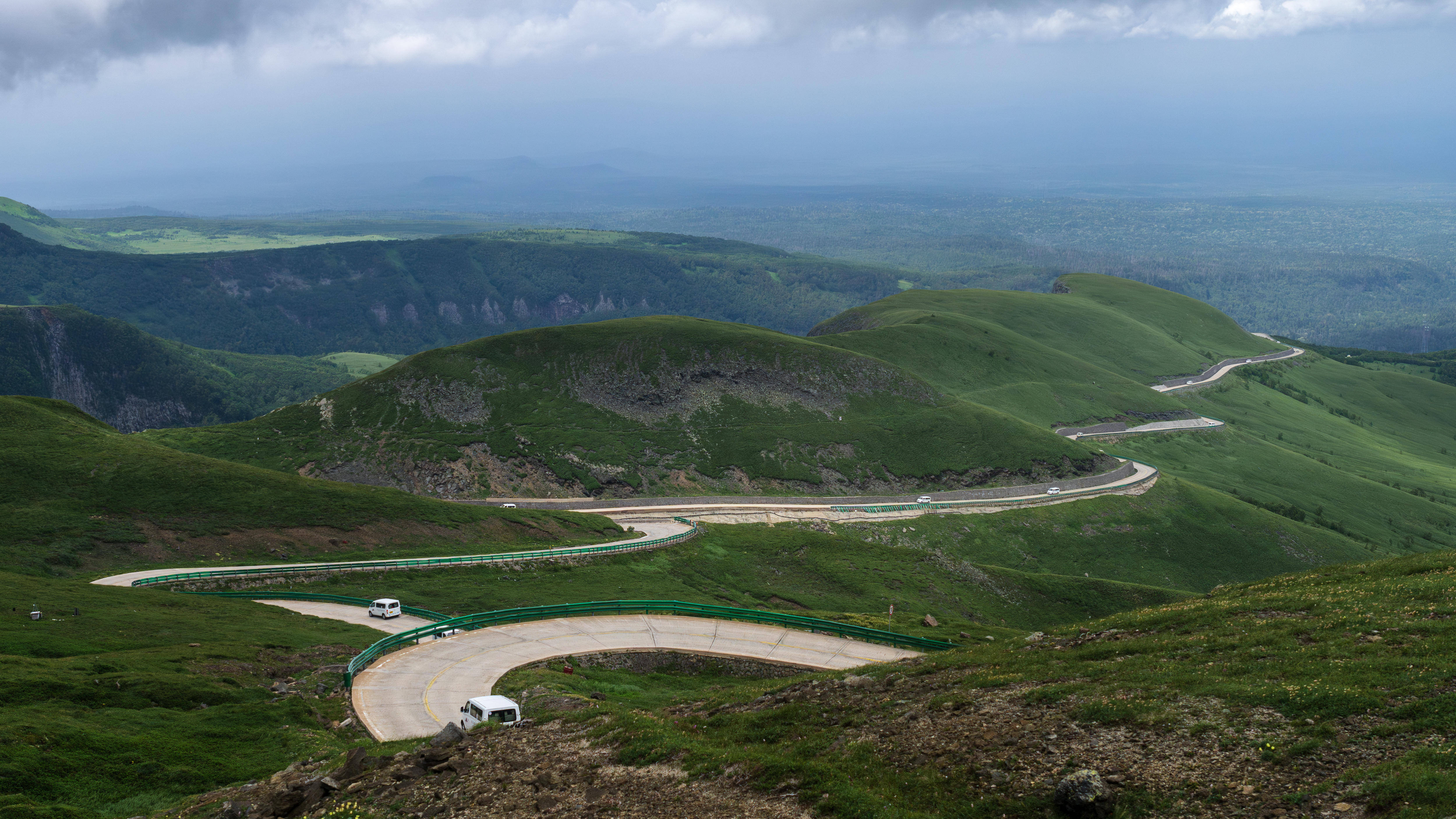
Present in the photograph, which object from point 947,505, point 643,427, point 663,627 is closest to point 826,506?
point 947,505

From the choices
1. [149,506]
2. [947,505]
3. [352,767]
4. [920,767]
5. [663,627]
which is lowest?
[947,505]

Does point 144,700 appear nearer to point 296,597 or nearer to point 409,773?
point 409,773

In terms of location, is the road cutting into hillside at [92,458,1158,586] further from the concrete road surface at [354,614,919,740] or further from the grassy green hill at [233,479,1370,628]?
the concrete road surface at [354,614,919,740]

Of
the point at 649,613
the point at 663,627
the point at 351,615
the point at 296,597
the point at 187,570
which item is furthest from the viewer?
the point at 187,570

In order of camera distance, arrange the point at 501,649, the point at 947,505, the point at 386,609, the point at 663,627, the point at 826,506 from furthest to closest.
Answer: the point at 947,505 → the point at 826,506 → the point at 386,609 → the point at 663,627 → the point at 501,649

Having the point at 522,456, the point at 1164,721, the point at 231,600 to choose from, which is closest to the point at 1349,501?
the point at 522,456

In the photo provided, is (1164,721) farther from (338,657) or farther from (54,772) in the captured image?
(338,657)

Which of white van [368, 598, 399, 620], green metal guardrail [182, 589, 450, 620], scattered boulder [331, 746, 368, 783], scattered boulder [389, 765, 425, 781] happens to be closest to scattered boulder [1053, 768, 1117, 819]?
scattered boulder [389, 765, 425, 781]
